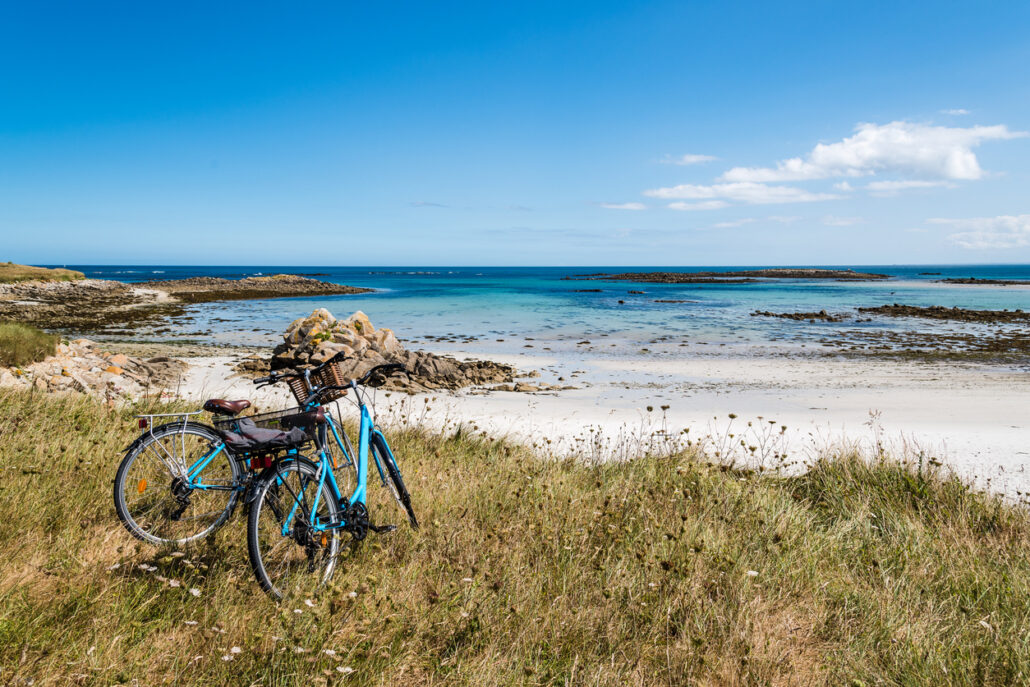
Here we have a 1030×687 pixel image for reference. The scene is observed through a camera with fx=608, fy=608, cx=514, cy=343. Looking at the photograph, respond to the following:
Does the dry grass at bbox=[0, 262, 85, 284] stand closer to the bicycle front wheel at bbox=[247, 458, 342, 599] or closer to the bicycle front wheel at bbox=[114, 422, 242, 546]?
the bicycle front wheel at bbox=[114, 422, 242, 546]

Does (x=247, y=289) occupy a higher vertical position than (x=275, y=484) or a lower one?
higher

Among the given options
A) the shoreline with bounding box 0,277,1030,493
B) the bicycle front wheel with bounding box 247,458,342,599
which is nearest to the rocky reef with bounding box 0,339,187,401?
the shoreline with bounding box 0,277,1030,493

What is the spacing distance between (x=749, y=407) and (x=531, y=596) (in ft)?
35.6

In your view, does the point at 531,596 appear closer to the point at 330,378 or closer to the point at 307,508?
the point at 307,508

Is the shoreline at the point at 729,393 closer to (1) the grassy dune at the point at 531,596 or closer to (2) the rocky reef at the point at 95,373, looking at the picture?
(2) the rocky reef at the point at 95,373

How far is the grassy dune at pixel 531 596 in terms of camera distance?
309 centimetres

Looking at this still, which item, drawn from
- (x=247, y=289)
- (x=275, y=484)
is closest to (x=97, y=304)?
(x=247, y=289)

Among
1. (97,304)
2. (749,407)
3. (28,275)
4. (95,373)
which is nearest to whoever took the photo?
(749,407)

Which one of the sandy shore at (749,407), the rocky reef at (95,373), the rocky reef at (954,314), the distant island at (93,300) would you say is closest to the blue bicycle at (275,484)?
the sandy shore at (749,407)

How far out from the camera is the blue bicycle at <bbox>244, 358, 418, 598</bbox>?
365cm

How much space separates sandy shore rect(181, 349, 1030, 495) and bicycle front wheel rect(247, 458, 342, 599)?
2.80m

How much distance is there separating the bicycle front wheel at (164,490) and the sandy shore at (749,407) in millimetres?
2138

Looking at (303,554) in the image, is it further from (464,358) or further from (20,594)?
(464,358)

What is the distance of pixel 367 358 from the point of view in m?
17.4
